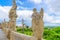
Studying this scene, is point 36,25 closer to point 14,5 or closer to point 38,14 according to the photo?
point 38,14

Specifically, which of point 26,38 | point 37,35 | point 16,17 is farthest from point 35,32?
point 16,17

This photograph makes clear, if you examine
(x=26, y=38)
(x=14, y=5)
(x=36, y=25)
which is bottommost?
(x=26, y=38)

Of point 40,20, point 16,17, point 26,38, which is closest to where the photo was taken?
point 40,20

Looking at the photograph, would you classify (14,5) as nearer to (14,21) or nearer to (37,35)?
(14,21)

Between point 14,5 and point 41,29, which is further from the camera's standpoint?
point 14,5

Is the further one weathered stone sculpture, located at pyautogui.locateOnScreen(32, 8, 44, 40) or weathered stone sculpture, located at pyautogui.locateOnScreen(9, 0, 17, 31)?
weathered stone sculpture, located at pyautogui.locateOnScreen(9, 0, 17, 31)

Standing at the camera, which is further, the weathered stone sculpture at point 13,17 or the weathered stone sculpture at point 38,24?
the weathered stone sculpture at point 13,17

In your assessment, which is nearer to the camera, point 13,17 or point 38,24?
point 38,24

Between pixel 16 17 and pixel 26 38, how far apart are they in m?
6.34

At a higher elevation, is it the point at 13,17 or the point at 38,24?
the point at 13,17

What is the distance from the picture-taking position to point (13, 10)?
14086 millimetres

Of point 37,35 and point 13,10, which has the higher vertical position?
point 13,10

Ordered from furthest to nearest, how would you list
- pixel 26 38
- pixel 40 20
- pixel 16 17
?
1. pixel 16 17
2. pixel 26 38
3. pixel 40 20

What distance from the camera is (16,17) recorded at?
13867mm
